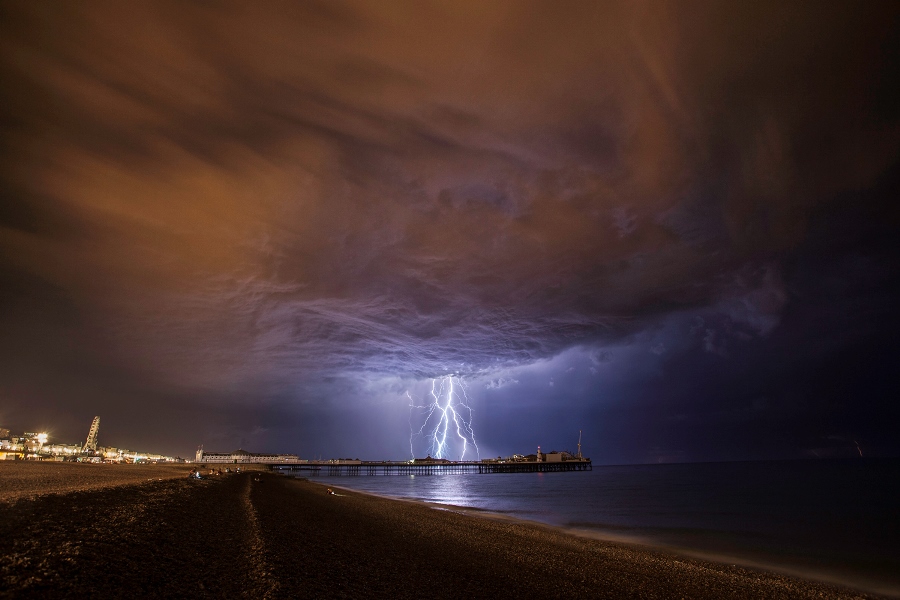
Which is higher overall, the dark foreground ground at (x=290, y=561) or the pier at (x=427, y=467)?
the dark foreground ground at (x=290, y=561)

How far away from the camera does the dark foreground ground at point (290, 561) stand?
830cm

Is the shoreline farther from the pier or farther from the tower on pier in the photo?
the tower on pier

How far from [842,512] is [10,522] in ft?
181

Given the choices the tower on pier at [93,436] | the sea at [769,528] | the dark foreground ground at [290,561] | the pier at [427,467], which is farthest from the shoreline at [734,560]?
the tower on pier at [93,436]

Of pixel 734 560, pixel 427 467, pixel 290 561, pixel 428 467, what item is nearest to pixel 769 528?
pixel 734 560

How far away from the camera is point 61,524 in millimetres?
10805

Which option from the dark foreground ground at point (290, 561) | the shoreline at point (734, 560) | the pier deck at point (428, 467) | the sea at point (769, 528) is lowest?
the pier deck at point (428, 467)

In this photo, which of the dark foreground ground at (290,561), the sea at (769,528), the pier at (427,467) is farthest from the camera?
the pier at (427,467)

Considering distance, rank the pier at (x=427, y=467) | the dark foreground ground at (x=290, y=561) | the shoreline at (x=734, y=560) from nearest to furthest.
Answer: the dark foreground ground at (x=290, y=561) → the shoreline at (x=734, y=560) → the pier at (x=427, y=467)

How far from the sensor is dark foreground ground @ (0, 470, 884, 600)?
830 centimetres

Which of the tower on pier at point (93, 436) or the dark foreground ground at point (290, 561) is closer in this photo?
the dark foreground ground at point (290, 561)

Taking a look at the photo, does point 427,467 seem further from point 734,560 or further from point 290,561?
point 290,561

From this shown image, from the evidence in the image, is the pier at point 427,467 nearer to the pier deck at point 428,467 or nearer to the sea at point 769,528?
the pier deck at point 428,467

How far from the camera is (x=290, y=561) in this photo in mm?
12086
